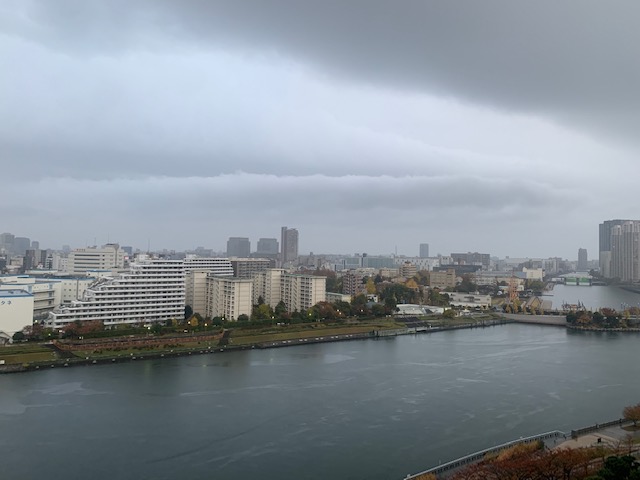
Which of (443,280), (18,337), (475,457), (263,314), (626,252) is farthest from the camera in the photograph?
(626,252)

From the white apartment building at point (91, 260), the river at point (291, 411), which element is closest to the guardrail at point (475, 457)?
the river at point (291, 411)

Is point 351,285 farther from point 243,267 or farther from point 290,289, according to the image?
point 290,289

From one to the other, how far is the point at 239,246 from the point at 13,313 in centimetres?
4175

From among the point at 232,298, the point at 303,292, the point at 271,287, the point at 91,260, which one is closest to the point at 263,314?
the point at 232,298

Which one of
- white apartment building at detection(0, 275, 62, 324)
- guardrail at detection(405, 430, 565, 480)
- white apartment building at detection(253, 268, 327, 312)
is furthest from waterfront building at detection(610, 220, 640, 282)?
white apartment building at detection(0, 275, 62, 324)

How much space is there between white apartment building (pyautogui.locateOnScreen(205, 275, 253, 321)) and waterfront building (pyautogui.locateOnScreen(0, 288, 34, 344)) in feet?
14.8

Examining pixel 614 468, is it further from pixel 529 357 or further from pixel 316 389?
pixel 529 357

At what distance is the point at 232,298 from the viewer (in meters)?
13.2

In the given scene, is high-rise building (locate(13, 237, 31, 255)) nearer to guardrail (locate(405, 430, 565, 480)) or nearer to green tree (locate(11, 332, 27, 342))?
green tree (locate(11, 332, 27, 342))

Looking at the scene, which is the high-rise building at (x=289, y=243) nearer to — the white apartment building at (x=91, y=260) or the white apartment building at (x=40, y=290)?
the white apartment building at (x=91, y=260)

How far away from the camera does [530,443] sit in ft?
17.0

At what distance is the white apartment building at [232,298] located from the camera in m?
13.2

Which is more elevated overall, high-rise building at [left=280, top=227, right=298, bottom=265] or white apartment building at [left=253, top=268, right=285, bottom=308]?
high-rise building at [left=280, top=227, right=298, bottom=265]

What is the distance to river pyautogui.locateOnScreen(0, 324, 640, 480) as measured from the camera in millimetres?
5191
